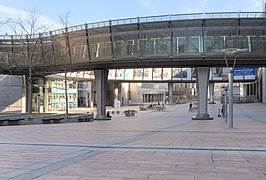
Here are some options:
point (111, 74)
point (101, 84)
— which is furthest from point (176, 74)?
point (101, 84)

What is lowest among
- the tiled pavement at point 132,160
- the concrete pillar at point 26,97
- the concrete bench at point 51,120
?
the concrete bench at point 51,120

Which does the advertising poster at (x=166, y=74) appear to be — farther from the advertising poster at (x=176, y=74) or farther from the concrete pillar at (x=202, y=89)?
the concrete pillar at (x=202, y=89)

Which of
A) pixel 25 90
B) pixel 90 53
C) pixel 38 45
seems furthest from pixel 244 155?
pixel 25 90

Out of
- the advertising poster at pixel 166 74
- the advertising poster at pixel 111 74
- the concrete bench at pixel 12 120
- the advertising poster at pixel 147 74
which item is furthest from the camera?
the advertising poster at pixel 166 74

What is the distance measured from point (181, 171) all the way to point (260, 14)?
2388 centimetres

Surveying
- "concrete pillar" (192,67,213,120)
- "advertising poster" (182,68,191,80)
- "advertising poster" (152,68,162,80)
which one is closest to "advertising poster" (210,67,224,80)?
"advertising poster" (182,68,191,80)

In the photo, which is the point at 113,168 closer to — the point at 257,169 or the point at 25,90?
the point at 257,169

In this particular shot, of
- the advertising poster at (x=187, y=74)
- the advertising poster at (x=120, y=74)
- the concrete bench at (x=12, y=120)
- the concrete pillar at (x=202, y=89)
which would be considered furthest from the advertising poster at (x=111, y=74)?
the concrete pillar at (x=202, y=89)

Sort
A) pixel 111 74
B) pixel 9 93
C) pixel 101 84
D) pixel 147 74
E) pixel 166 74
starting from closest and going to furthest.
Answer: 1. pixel 101 84
2. pixel 9 93
3. pixel 111 74
4. pixel 147 74
5. pixel 166 74

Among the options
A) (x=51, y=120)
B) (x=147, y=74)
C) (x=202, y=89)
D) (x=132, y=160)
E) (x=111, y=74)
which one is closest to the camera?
(x=132, y=160)

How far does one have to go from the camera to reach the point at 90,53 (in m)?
32.6

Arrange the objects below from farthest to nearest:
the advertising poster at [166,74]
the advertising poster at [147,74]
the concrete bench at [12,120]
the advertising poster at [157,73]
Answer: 1. the advertising poster at [166,74]
2. the advertising poster at [157,73]
3. the advertising poster at [147,74]
4. the concrete bench at [12,120]

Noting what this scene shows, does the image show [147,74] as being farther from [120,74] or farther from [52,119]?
[52,119]

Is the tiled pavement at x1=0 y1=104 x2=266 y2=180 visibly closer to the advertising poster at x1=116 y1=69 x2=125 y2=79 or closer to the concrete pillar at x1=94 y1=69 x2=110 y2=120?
the concrete pillar at x1=94 y1=69 x2=110 y2=120
